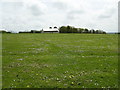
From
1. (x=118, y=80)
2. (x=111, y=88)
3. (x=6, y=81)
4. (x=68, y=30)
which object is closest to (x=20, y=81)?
(x=6, y=81)

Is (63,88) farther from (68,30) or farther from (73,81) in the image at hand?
(68,30)

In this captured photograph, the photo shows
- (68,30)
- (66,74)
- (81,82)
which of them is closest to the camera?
(81,82)

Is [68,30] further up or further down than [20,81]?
further up

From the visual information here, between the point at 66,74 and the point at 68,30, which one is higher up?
the point at 68,30

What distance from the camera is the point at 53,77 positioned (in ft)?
35.8

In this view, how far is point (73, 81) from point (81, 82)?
57 centimetres

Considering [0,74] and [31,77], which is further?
[0,74]

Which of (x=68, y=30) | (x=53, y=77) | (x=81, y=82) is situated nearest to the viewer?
(x=81, y=82)

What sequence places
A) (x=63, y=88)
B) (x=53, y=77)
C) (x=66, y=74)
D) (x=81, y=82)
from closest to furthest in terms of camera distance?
(x=63, y=88) < (x=81, y=82) < (x=53, y=77) < (x=66, y=74)

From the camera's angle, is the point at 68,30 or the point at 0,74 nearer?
the point at 0,74

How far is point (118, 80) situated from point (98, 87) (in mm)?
2233

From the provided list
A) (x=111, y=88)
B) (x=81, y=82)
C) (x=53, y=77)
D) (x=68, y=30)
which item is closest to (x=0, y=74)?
(x=53, y=77)

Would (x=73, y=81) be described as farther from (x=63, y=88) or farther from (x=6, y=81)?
(x=6, y=81)

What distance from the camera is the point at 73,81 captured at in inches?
395
